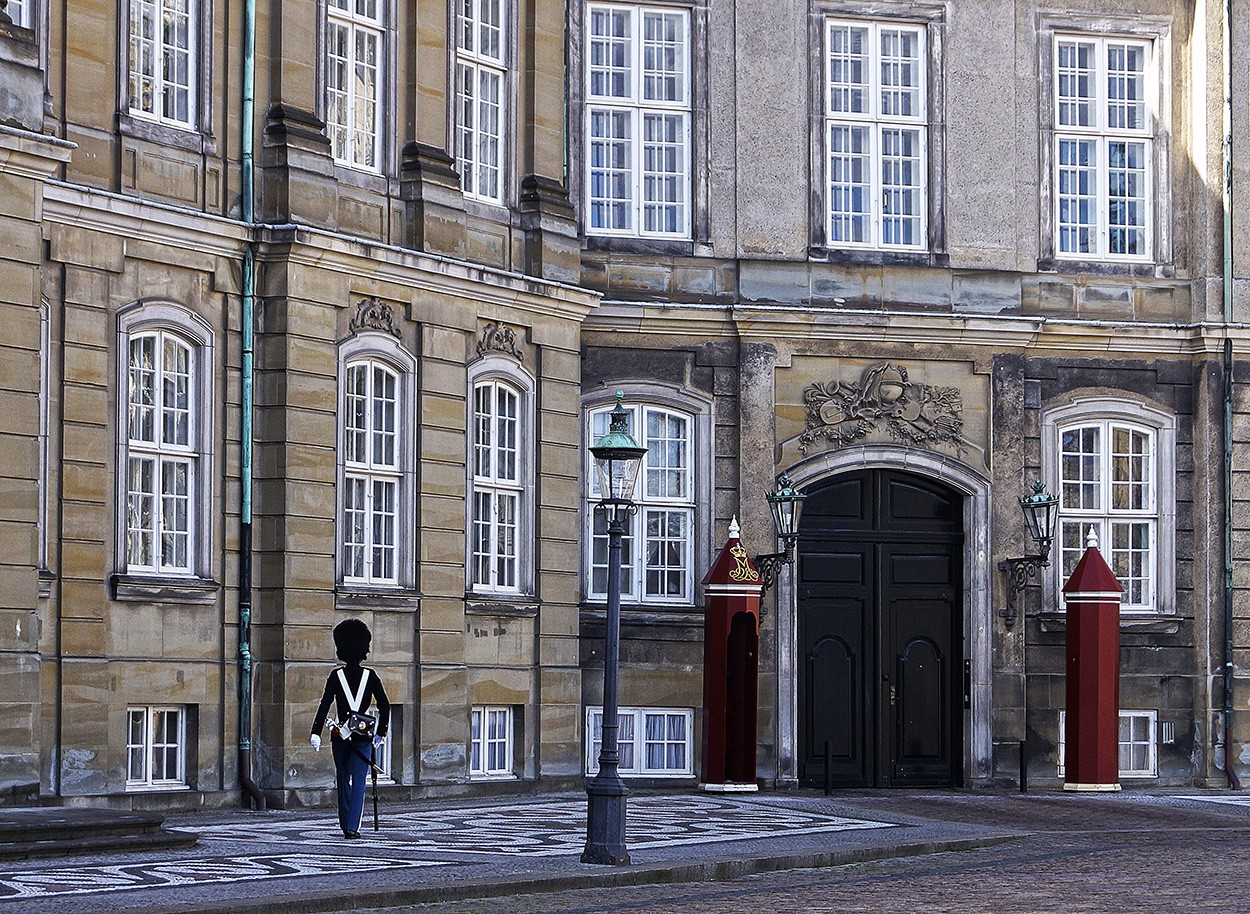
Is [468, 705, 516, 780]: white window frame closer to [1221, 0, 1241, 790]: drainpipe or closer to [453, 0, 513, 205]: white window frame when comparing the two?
[453, 0, 513, 205]: white window frame

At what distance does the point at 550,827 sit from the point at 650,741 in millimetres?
6531

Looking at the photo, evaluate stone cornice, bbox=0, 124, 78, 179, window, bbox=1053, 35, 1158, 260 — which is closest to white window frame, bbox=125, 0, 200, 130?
stone cornice, bbox=0, 124, 78, 179

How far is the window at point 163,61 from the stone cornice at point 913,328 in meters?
6.05

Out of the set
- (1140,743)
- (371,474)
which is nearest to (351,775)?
(371,474)

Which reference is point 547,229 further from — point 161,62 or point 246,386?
point 161,62

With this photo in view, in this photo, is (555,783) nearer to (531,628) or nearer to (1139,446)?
(531,628)

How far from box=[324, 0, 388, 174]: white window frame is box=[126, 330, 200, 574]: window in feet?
9.45

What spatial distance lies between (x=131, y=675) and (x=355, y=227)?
5071mm

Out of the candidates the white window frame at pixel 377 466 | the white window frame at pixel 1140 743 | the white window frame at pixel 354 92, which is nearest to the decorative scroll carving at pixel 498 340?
the white window frame at pixel 377 466

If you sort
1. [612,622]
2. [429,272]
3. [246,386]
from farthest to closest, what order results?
[429,272] → [246,386] → [612,622]

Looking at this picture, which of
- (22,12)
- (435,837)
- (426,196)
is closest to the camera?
(435,837)

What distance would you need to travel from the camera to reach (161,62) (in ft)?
73.5

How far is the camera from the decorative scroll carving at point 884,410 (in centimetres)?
2784

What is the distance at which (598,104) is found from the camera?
90.4 feet
